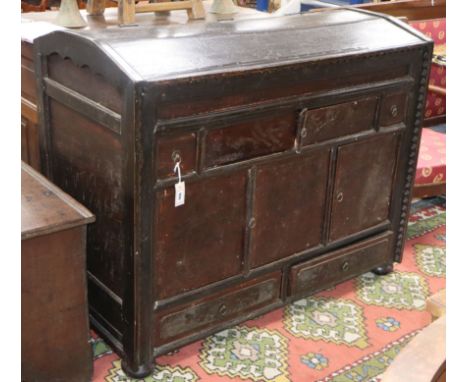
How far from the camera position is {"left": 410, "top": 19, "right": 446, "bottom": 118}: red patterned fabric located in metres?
3.85

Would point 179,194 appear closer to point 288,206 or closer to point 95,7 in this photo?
point 288,206

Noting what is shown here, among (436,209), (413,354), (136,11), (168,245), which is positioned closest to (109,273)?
(168,245)

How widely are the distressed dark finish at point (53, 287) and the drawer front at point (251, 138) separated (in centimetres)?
47

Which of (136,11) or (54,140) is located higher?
(136,11)

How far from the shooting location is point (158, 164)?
1972 millimetres

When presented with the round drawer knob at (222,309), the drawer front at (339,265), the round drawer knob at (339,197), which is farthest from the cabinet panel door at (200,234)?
the round drawer knob at (339,197)

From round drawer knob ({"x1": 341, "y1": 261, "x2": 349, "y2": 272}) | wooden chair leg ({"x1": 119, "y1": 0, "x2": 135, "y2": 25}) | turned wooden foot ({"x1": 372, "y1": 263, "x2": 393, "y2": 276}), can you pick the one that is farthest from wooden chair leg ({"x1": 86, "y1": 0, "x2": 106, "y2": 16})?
turned wooden foot ({"x1": 372, "y1": 263, "x2": 393, "y2": 276})

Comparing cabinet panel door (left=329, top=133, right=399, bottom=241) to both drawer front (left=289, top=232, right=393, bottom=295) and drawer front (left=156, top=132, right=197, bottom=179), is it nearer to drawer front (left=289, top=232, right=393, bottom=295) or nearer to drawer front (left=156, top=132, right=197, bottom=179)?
drawer front (left=289, top=232, right=393, bottom=295)

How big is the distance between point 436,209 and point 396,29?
4.74 feet

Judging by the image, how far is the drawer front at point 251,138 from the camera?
210 cm

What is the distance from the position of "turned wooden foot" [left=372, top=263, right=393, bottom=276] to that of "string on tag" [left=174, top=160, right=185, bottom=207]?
1.31m

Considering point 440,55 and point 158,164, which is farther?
point 440,55

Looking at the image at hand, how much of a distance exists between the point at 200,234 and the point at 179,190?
0.73 feet

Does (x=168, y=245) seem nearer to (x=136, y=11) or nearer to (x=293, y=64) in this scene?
(x=293, y=64)
